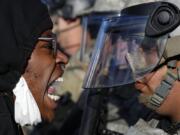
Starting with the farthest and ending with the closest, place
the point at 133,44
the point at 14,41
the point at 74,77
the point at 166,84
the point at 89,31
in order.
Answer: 1. the point at 89,31
2. the point at 74,77
3. the point at 133,44
4. the point at 166,84
5. the point at 14,41

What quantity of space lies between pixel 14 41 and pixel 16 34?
0.18 ft

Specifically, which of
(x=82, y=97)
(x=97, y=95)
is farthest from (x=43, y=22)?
(x=82, y=97)

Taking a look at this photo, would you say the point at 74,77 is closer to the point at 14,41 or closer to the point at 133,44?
the point at 133,44

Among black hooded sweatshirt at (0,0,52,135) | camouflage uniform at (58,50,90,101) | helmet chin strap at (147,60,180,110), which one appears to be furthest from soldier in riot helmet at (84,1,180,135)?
camouflage uniform at (58,50,90,101)

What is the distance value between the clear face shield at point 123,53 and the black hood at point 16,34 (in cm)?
57

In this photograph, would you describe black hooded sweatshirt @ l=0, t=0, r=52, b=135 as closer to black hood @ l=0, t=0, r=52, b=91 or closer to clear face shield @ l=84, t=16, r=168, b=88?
black hood @ l=0, t=0, r=52, b=91

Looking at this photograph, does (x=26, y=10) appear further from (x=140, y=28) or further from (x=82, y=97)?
(x=82, y=97)

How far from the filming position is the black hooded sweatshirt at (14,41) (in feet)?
12.3

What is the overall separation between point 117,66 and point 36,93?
2.05ft

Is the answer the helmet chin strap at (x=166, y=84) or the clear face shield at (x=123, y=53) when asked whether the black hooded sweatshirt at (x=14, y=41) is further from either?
the helmet chin strap at (x=166, y=84)

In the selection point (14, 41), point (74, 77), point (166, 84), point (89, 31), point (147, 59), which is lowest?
point (74, 77)

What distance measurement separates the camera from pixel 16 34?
12.5ft

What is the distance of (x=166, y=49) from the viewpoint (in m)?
4.02

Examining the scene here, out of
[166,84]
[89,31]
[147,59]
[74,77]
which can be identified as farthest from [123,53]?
[89,31]
